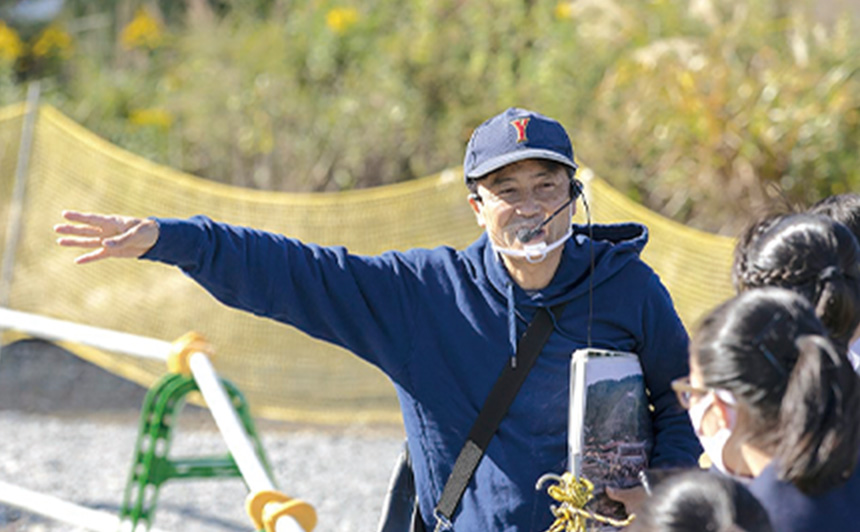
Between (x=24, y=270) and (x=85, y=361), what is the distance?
87cm

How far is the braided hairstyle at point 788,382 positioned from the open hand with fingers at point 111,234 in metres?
1.45

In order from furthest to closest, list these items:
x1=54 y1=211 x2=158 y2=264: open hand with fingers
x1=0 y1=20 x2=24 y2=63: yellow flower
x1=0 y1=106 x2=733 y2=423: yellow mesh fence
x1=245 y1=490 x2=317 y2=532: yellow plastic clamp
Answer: x1=0 y1=20 x2=24 y2=63: yellow flower
x1=0 y1=106 x2=733 y2=423: yellow mesh fence
x1=54 y1=211 x2=158 y2=264: open hand with fingers
x1=245 y1=490 x2=317 y2=532: yellow plastic clamp

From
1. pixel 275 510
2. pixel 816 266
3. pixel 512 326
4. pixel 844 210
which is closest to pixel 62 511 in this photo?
pixel 275 510

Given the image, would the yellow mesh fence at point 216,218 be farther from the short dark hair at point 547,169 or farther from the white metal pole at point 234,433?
the short dark hair at point 547,169

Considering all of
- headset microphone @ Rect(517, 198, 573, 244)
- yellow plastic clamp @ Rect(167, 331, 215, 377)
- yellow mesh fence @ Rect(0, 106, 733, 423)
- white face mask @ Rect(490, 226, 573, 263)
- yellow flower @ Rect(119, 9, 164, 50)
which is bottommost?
yellow plastic clamp @ Rect(167, 331, 215, 377)

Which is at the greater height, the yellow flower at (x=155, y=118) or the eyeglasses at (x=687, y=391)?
the yellow flower at (x=155, y=118)

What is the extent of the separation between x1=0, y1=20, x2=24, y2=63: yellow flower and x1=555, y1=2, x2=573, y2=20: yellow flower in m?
5.77

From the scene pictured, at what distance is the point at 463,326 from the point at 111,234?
0.90 meters

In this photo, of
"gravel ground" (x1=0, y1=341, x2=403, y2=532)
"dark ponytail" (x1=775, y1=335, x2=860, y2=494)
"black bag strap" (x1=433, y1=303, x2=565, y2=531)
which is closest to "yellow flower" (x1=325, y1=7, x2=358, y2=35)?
"gravel ground" (x1=0, y1=341, x2=403, y2=532)

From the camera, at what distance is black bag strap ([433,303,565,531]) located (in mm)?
2988

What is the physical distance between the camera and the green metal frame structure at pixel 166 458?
14.8ft

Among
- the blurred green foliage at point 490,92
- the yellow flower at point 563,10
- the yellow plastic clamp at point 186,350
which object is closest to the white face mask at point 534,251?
the yellow plastic clamp at point 186,350

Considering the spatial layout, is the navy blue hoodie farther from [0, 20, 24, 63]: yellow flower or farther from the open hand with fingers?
[0, 20, 24, 63]: yellow flower

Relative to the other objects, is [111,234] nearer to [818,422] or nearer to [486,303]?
[486,303]
